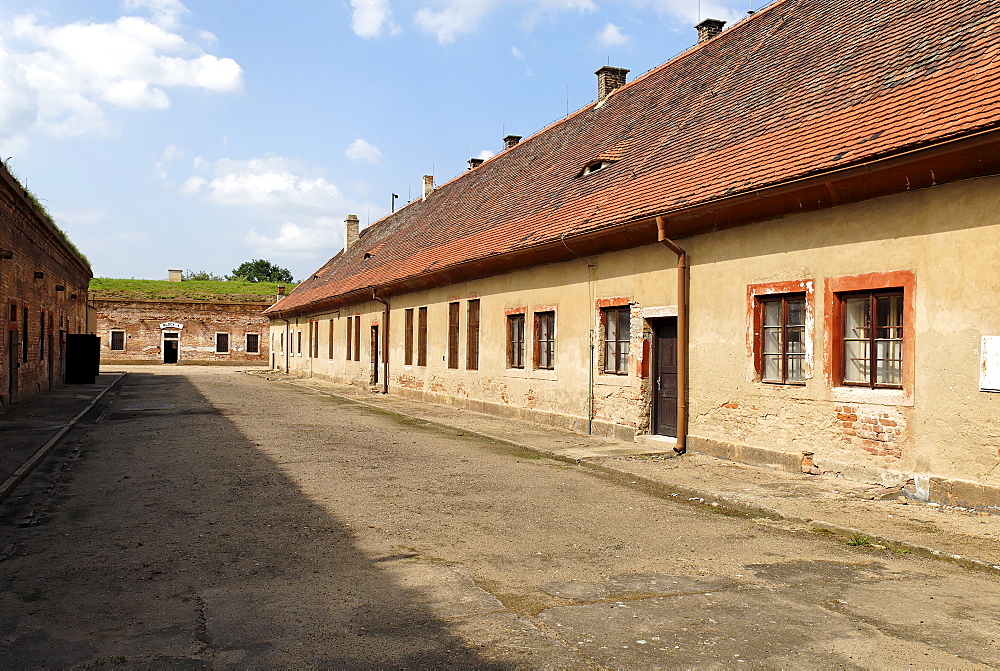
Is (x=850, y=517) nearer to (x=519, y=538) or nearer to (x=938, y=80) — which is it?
(x=519, y=538)

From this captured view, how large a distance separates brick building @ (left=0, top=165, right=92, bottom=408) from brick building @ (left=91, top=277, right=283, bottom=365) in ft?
78.8

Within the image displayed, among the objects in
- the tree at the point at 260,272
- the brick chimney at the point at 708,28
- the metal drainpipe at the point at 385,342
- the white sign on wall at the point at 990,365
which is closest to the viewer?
the white sign on wall at the point at 990,365

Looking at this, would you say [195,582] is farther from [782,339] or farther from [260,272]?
[260,272]

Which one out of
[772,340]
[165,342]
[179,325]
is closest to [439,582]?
[772,340]

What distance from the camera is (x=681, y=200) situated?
11469mm

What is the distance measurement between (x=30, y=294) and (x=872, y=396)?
20758 mm

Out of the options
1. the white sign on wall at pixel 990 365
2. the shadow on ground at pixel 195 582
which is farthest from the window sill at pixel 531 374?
the white sign on wall at pixel 990 365

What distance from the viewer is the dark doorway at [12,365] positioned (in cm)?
1906

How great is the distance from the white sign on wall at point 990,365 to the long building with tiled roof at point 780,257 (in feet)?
0.08

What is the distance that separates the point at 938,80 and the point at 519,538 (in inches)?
264

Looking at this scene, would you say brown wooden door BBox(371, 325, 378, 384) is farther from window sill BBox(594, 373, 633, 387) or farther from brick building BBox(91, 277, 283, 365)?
brick building BBox(91, 277, 283, 365)

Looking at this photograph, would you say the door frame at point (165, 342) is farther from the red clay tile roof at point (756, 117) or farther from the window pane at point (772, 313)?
the window pane at point (772, 313)

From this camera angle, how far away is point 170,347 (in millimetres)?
54844

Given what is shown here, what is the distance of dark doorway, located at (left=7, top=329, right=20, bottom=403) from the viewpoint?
1906 centimetres
